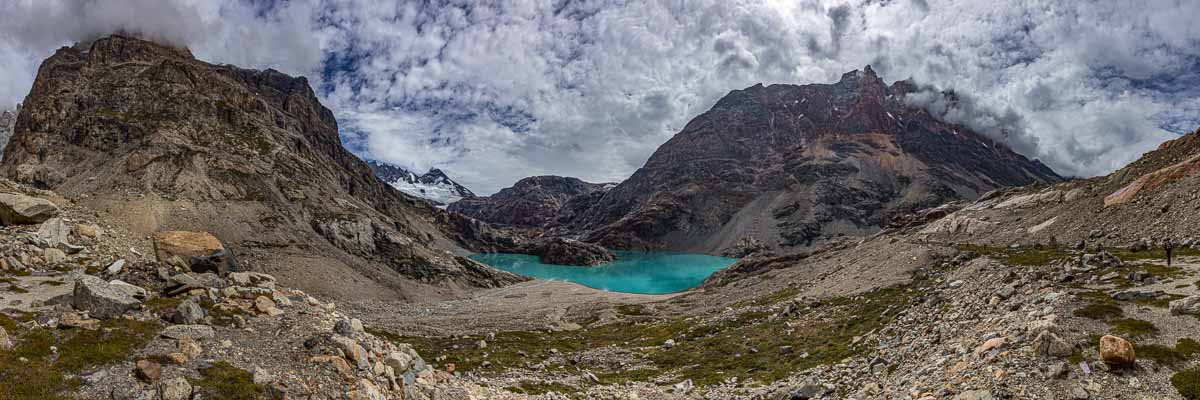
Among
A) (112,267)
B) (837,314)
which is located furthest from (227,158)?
(837,314)

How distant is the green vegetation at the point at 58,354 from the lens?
1217 cm

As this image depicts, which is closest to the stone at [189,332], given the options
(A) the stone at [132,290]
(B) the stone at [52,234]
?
(A) the stone at [132,290]

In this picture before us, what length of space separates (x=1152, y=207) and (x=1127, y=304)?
150ft

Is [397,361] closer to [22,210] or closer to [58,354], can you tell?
[58,354]

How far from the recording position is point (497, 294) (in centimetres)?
11212

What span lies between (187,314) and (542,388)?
60.5 ft

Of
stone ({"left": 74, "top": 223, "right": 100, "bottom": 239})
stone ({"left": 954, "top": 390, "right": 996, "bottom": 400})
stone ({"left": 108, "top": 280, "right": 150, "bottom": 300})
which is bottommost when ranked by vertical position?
stone ({"left": 954, "top": 390, "right": 996, "bottom": 400})

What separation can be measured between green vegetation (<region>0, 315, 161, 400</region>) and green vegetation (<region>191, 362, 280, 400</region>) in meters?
2.39

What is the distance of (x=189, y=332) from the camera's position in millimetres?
16656

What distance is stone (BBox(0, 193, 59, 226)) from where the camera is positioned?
3209cm

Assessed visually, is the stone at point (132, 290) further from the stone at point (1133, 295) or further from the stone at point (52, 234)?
the stone at point (1133, 295)

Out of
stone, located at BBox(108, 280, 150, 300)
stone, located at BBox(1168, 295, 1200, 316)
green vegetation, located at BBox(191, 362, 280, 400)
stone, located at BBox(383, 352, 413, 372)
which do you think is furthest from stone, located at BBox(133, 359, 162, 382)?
stone, located at BBox(1168, 295, 1200, 316)

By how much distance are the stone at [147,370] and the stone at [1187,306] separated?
109 ft

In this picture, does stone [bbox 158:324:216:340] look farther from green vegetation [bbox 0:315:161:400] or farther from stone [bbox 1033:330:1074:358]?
stone [bbox 1033:330:1074:358]
